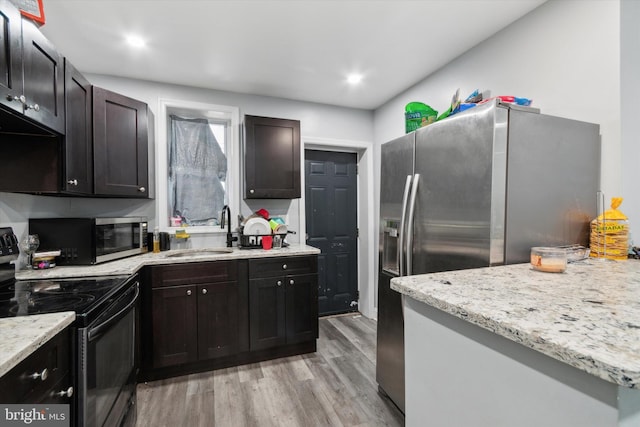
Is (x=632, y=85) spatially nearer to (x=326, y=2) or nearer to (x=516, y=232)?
(x=516, y=232)

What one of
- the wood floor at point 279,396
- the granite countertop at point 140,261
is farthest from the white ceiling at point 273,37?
the wood floor at point 279,396

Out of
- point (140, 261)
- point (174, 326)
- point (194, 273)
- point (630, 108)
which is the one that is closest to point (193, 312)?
point (174, 326)

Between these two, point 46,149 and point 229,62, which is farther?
point 229,62

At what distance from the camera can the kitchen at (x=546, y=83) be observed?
1.44 metres

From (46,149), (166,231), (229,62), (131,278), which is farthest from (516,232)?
(166,231)

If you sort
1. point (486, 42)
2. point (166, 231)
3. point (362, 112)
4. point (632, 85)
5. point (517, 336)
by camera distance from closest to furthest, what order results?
1. point (517, 336)
2. point (632, 85)
3. point (486, 42)
4. point (166, 231)
5. point (362, 112)

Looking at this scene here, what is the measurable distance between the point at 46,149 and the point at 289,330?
82.1 inches

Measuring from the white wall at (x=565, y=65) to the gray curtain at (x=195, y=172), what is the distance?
7.94 feet

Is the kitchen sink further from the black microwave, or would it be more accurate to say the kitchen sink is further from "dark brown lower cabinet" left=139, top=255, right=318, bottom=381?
the black microwave

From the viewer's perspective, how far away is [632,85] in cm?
144

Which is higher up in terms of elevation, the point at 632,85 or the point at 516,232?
the point at 632,85

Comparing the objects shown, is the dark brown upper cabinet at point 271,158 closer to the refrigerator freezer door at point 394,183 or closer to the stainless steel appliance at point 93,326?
the refrigerator freezer door at point 394,183

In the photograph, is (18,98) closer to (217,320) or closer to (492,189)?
(217,320)

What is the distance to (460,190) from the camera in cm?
141
